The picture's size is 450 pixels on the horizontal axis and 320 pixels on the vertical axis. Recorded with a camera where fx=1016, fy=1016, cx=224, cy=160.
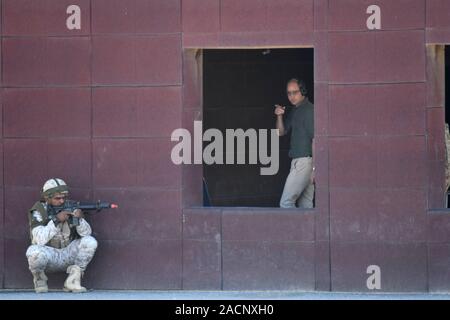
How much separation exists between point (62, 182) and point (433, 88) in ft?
12.1

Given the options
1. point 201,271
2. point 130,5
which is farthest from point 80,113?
point 201,271

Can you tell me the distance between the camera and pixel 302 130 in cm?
1061

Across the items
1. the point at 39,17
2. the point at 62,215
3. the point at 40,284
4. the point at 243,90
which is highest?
the point at 39,17

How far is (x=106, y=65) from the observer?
9977mm

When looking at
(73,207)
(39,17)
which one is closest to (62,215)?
(73,207)

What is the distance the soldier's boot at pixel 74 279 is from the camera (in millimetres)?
9875

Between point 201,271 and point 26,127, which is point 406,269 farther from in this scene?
point 26,127

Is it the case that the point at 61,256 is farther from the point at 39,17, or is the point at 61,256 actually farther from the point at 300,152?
the point at 300,152

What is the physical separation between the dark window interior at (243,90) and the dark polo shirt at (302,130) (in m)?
2.23

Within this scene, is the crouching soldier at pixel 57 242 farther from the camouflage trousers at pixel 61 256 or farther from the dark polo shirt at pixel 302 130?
the dark polo shirt at pixel 302 130

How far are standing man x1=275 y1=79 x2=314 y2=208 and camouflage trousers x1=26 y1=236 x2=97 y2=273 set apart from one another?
2.12 m

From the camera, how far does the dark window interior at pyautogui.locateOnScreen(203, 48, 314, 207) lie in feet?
42.6

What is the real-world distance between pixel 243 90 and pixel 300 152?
264cm

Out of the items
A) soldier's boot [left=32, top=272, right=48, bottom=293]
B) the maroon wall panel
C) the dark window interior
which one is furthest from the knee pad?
the dark window interior
